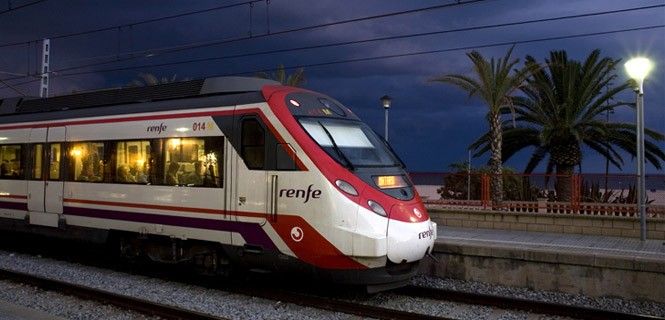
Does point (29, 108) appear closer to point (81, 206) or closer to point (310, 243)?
point (81, 206)

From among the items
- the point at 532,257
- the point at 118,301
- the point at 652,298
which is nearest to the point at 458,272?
the point at 532,257

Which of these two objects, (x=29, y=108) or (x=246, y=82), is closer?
(x=246, y=82)

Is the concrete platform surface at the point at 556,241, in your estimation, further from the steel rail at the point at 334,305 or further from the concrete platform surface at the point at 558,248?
the steel rail at the point at 334,305

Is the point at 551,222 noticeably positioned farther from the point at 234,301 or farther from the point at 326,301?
the point at 234,301

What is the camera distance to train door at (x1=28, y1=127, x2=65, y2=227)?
41.2 ft

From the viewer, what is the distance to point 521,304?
29.2ft

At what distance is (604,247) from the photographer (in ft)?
40.5

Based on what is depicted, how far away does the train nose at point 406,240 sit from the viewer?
27.7 ft

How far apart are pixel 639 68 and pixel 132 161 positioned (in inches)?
422

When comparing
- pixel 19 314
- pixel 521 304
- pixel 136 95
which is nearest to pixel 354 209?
pixel 521 304

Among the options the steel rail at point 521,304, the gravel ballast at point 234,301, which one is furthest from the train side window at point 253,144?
the steel rail at point 521,304

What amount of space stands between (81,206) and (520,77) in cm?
1463

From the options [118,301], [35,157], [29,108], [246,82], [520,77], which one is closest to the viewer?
[118,301]

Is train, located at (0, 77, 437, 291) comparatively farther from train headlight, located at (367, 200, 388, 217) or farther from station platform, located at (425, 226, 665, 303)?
station platform, located at (425, 226, 665, 303)
